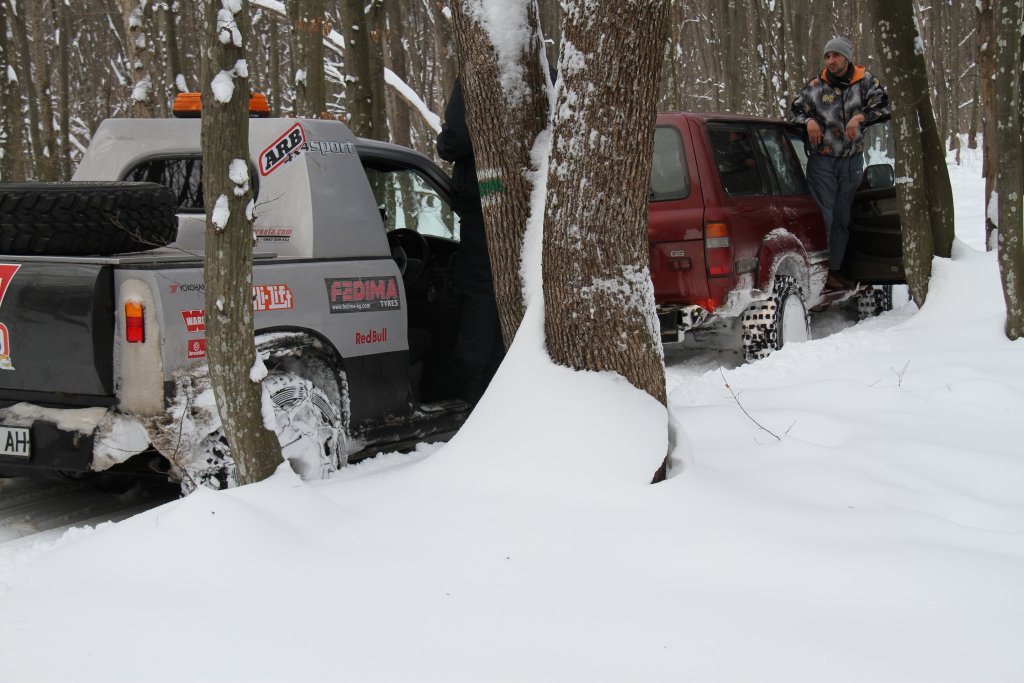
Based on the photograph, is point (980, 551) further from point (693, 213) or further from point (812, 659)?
point (693, 213)

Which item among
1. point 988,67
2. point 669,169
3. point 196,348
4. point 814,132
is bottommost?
point 196,348

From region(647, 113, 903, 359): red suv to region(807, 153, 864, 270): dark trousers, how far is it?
0.40 ft

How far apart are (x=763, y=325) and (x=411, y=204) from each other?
2.70 meters

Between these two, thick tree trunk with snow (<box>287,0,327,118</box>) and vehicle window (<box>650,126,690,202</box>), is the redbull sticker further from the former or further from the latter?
thick tree trunk with snow (<box>287,0,327,118</box>)

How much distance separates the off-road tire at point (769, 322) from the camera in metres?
6.47

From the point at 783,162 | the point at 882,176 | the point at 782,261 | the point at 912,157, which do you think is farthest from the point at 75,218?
the point at 882,176

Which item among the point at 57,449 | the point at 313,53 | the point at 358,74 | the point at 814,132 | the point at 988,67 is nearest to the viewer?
the point at 57,449

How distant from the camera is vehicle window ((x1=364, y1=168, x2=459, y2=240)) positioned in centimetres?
518

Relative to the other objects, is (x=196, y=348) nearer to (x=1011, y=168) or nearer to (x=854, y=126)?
(x=1011, y=168)

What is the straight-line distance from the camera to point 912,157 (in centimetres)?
680

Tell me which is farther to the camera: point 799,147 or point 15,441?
point 799,147

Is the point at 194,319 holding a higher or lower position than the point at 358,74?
lower

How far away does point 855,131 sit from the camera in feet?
23.9

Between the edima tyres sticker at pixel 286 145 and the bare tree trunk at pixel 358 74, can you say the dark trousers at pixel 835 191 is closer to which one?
the bare tree trunk at pixel 358 74
